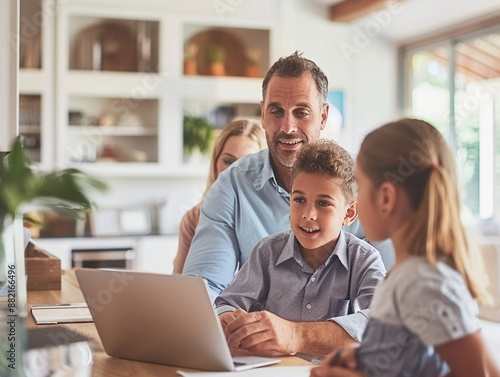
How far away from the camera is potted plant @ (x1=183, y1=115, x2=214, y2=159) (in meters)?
6.16

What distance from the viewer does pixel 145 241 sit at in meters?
5.71

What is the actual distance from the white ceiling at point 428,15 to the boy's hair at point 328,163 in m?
4.44

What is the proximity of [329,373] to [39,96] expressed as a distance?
5.18 meters

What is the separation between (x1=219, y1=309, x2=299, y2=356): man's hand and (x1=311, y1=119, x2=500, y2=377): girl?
39cm

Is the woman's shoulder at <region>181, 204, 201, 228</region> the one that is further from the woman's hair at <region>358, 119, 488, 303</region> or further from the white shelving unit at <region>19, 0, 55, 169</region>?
the white shelving unit at <region>19, 0, 55, 169</region>

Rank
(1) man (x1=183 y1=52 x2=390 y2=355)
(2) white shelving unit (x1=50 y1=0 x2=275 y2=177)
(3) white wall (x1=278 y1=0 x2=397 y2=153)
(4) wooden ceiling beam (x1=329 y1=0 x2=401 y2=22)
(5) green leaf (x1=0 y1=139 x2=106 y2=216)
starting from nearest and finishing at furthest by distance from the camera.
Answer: (5) green leaf (x1=0 y1=139 x2=106 y2=216), (1) man (x1=183 y1=52 x2=390 y2=355), (2) white shelving unit (x1=50 y1=0 x2=275 y2=177), (4) wooden ceiling beam (x1=329 y1=0 x2=401 y2=22), (3) white wall (x1=278 y1=0 x2=397 y2=153)

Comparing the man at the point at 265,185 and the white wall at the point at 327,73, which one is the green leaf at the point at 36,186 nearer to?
the man at the point at 265,185

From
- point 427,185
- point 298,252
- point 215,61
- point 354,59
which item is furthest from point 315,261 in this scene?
point 354,59

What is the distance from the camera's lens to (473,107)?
20.2ft

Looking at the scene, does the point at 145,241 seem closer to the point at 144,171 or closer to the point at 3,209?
the point at 144,171

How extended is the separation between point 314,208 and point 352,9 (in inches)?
199

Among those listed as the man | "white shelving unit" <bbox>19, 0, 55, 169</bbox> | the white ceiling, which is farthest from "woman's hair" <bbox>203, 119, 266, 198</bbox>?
the white ceiling

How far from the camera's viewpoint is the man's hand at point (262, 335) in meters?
1.40

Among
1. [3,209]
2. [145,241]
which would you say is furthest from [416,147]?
[145,241]
